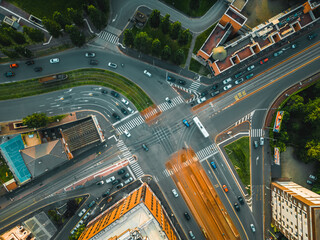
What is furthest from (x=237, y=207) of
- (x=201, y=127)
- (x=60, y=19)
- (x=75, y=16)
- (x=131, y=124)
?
(x=60, y=19)

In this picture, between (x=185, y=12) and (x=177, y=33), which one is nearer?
(x=177, y=33)

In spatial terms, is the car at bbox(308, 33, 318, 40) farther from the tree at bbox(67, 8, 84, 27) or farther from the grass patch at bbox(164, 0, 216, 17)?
the tree at bbox(67, 8, 84, 27)

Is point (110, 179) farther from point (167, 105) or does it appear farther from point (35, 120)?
point (167, 105)

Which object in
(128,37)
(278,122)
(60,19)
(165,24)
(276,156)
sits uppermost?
(60,19)

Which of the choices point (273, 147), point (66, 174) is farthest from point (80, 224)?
point (273, 147)

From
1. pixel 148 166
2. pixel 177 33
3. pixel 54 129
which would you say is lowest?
pixel 148 166

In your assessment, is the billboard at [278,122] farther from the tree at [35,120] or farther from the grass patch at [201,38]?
the tree at [35,120]

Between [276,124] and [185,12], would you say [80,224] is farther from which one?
[185,12]
